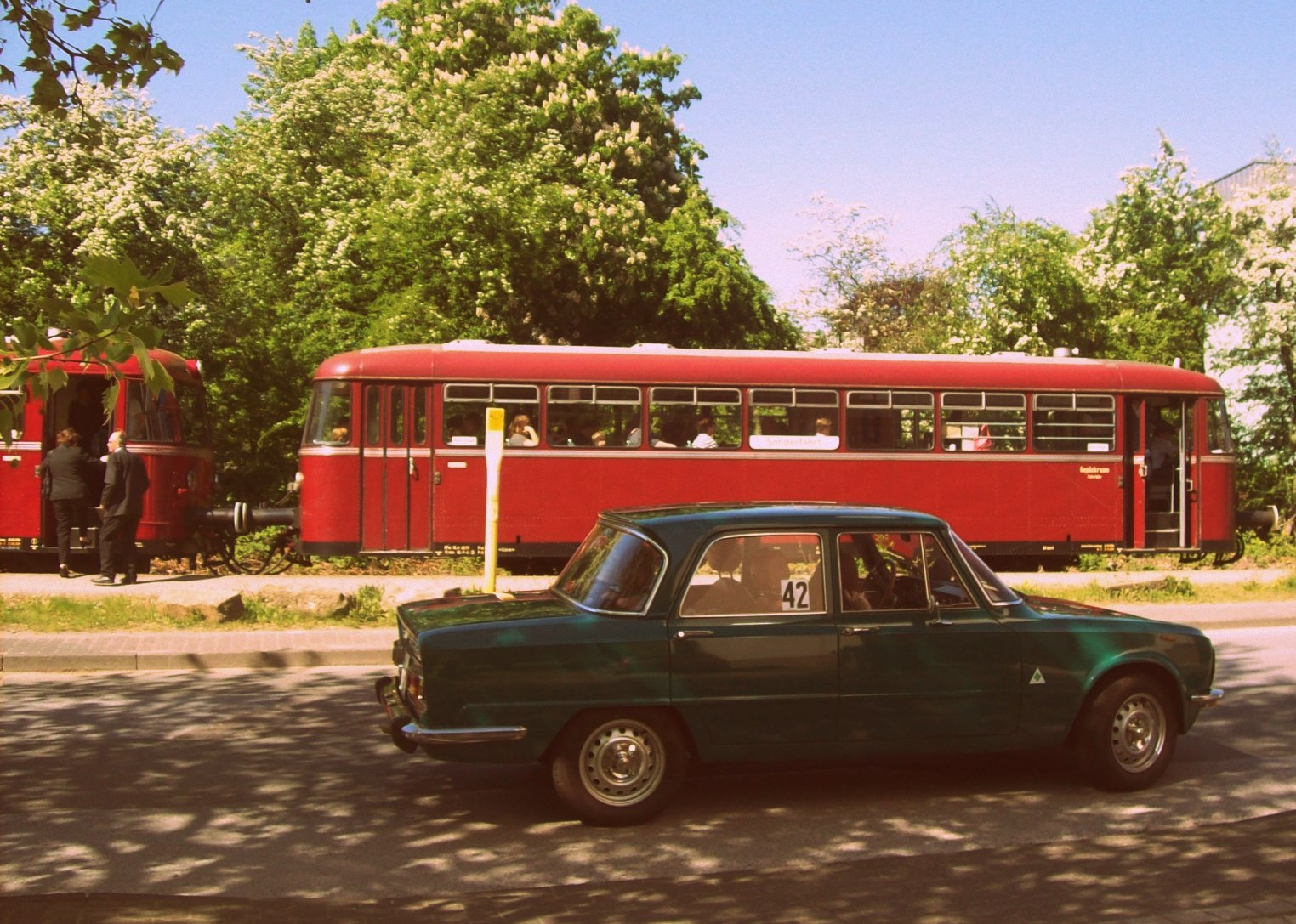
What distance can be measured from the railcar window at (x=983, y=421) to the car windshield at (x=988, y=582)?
41.2 feet

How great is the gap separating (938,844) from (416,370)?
42.5ft

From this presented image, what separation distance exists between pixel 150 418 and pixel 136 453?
745 mm

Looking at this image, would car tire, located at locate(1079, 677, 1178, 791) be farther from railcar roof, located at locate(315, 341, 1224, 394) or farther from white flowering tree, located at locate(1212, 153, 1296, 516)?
white flowering tree, located at locate(1212, 153, 1296, 516)

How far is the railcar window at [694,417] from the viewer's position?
746 inches

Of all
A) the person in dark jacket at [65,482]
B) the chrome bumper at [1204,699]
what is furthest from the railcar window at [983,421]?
the chrome bumper at [1204,699]

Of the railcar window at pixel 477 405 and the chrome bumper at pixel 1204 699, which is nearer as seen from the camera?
the chrome bumper at pixel 1204 699

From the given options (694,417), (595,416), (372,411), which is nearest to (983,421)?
(694,417)

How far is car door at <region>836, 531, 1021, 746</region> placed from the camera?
705cm

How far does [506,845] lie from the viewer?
6.56m

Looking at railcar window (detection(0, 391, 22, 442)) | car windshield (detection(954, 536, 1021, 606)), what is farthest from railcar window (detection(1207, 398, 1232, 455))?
railcar window (detection(0, 391, 22, 442))

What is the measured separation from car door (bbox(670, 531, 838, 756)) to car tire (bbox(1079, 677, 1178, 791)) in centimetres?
152

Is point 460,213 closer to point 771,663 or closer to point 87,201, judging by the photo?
point 87,201

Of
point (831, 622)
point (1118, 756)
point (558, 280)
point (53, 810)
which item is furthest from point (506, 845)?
point (558, 280)

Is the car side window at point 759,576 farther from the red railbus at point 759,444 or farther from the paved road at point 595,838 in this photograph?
the red railbus at point 759,444
